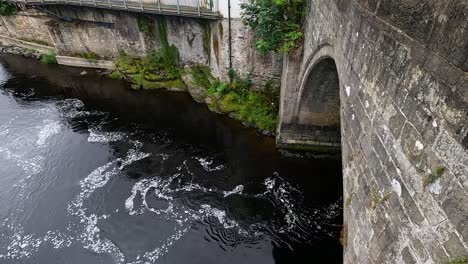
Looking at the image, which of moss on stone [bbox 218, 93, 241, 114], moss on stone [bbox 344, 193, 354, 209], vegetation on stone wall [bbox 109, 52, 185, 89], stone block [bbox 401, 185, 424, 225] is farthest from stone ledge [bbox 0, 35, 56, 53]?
stone block [bbox 401, 185, 424, 225]

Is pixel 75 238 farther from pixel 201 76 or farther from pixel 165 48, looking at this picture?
pixel 165 48

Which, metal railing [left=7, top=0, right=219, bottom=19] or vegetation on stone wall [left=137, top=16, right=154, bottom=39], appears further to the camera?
vegetation on stone wall [left=137, top=16, right=154, bottom=39]

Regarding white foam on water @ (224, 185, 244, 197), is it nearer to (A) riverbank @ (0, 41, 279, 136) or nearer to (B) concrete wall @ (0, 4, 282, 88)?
(A) riverbank @ (0, 41, 279, 136)

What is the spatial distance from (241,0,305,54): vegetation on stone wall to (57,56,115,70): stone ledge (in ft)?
34.9

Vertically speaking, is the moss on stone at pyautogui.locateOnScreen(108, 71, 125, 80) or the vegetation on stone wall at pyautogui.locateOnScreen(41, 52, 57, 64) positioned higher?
the vegetation on stone wall at pyautogui.locateOnScreen(41, 52, 57, 64)

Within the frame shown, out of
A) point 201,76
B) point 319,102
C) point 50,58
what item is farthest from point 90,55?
point 319,102

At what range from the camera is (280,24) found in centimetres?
985

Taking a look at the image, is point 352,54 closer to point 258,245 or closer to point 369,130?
point 369,130

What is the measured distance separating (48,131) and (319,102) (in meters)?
11.3

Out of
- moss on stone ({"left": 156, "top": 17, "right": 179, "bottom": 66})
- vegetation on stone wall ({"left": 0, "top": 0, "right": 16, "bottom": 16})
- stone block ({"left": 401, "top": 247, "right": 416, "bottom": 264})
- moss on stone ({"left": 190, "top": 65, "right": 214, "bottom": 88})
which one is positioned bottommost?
moss on stone ({"left": 190, "top": 65, "right": 214, "bottom": 88})

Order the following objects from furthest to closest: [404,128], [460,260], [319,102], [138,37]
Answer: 1. [138,37]
2. [319,102]
3. [404,128]
4. [460,260]

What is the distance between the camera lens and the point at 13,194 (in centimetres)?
1077

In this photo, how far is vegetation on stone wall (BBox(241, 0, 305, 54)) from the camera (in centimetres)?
945

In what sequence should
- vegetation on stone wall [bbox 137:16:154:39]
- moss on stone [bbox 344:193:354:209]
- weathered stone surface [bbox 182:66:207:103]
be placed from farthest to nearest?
vegetation on stone wall [bbox 137:16:154:39]
weathered stone surface [bbox 182:66:207:103]
moss on stone [bbox 344:193:354:209]
